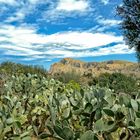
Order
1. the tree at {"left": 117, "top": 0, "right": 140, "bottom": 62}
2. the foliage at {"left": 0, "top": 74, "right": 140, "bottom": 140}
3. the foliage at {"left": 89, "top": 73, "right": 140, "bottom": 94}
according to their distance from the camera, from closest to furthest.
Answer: the foliage at {"left": 0, "top": 74, "right": 140, "bottom": 140} < the foliage at {"left": 89, "top": 73, "right": 140, "bottom": 94} < the tree at {"left": 117, "top": 0, "right": 140, "bottom": 62}

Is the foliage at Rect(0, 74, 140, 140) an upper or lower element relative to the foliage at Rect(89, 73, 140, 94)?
upper

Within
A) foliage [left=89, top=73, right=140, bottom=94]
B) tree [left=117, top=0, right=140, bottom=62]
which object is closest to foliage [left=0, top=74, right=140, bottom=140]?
foliage [left=89, top=73, right=140, bottom=94]

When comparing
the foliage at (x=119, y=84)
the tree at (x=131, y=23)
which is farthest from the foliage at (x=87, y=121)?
the tree at (x=131, y=23)

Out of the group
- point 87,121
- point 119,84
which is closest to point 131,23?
point 119,84

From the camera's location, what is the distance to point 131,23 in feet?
104

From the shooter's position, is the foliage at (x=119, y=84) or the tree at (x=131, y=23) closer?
the foliage at (x=119, y=84)

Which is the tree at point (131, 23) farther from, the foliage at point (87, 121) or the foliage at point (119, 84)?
the foliage at point (87, 121)

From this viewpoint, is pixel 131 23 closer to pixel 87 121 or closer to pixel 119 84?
pixel 119 84

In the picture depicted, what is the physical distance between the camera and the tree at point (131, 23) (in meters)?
31.2

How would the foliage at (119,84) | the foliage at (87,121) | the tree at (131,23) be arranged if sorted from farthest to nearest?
the tree at (131,23), the foliage at (119,84), the foliage at (87,121)

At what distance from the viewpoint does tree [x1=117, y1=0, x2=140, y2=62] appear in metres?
31.2

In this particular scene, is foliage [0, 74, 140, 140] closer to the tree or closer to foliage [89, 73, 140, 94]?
foliage [89, 73, 140, 94]

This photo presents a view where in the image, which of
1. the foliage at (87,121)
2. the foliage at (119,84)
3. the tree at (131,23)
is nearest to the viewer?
the foliage at (87,121)

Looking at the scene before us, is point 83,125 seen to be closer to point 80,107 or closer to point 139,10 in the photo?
point 80,107
